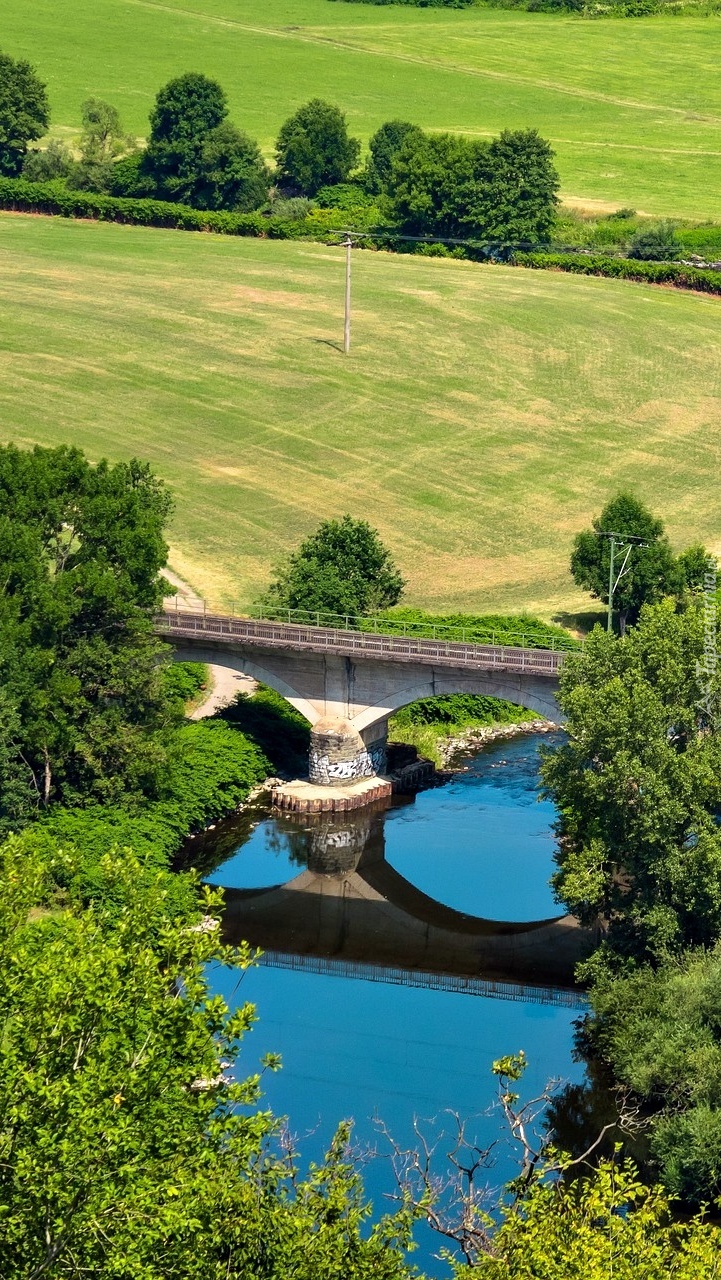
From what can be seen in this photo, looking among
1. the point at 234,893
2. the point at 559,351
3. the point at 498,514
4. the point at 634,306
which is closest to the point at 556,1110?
the point at 234,893

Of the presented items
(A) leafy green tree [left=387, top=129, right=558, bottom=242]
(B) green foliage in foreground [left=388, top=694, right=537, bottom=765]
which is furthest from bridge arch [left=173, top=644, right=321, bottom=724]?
(A) leafy green tree [left=387, top=129, right=558, bottom=242]

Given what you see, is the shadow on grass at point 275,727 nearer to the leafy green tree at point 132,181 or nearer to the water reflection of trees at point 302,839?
the water reflection of trees at point 302,839

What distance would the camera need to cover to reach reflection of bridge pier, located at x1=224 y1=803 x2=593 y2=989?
76.2 metres

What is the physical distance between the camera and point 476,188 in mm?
173000

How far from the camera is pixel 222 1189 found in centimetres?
4228

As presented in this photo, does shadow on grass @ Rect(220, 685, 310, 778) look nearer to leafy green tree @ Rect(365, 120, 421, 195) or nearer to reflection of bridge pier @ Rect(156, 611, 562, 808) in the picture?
reflection of bridge pier @ Rect(156, 611, 562, 808)

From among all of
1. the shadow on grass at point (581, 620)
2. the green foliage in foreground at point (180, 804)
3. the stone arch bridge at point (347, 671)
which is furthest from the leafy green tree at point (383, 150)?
the green foliage in foreground at point (180, 804)

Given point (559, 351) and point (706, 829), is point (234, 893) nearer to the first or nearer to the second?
point (706, 829)

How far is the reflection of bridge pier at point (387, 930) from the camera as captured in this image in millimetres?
76188

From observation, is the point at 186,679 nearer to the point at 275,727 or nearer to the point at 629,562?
the point at 275,727

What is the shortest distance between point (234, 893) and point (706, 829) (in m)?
22.4

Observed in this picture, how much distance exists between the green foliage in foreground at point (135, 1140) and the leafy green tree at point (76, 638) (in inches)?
1411

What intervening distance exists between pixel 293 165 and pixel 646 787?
130397mm

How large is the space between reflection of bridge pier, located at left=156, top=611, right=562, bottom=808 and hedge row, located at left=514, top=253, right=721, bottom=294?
3376 inches
